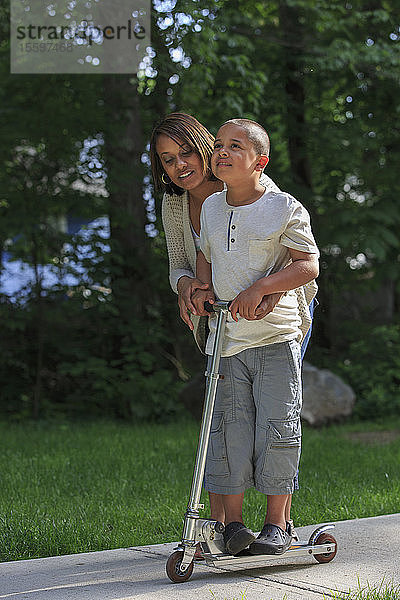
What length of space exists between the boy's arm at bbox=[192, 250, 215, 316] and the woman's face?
0.95ft

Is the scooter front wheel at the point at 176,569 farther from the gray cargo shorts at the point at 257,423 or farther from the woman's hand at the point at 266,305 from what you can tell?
the woman's hand at the point at 266,305

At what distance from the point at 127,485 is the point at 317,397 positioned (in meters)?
3.67

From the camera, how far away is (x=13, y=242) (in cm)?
895

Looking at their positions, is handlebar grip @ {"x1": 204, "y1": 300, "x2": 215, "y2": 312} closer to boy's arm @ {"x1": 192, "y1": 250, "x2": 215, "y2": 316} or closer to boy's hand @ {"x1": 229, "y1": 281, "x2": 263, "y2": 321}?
boy's arm @ {"x1": 192, "y1": 250, "x2": 215, "y2": 316}

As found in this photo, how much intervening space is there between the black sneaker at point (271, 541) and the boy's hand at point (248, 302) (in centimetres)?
78

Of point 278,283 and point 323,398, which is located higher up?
point 278,283

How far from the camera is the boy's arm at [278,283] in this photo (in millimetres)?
2953

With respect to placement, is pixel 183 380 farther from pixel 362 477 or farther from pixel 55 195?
pixel 362 477

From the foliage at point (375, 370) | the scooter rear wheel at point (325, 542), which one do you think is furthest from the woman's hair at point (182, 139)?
the foliage at point (375, 370)

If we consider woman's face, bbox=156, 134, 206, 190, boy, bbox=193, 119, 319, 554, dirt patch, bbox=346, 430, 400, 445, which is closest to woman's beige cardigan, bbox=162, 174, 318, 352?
woman's face, bbox=156, 134, 206, 190

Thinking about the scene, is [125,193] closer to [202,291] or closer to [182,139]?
[182,139]

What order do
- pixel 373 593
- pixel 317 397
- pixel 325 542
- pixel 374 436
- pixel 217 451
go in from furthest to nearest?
pixel 317 397 → pixel 374 436 → pixel 325 542 → pixel 217 451 → pixel 373 593

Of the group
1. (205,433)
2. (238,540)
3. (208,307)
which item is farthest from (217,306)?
(238,540)

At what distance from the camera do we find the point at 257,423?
10.4 feet
